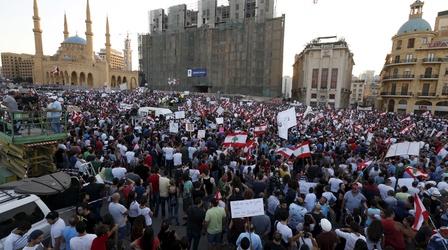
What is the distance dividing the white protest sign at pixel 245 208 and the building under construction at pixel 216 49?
2102 inches

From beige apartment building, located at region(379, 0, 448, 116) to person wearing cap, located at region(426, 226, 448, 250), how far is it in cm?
4978

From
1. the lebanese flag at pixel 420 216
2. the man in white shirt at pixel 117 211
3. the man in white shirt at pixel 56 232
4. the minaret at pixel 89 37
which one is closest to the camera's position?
the man in white shirt at pixel 56 232

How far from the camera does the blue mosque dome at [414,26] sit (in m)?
45.0

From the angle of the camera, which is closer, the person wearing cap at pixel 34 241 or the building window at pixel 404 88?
the person wearing cap at pixel 34 241

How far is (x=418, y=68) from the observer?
44.1 metres

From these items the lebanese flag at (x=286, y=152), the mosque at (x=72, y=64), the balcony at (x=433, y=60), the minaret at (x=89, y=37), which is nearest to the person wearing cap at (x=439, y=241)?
the lebanese flag at (x=286, y=152)

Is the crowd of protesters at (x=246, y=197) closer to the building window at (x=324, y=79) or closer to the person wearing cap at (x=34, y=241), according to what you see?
the person wearing cap at (x=34, y=241)

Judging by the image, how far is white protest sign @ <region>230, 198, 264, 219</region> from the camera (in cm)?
442

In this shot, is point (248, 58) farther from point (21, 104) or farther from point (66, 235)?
point (66, 235)

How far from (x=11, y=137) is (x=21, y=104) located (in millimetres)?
3528

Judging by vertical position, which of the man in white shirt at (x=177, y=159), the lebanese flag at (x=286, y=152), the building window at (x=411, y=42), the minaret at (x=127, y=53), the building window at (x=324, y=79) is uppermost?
the minaret at (x=127, y=53)

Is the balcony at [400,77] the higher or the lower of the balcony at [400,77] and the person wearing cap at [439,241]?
the higher

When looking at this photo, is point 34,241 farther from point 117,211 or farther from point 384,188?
point 384,188

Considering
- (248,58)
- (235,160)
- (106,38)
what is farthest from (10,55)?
(235,160)
